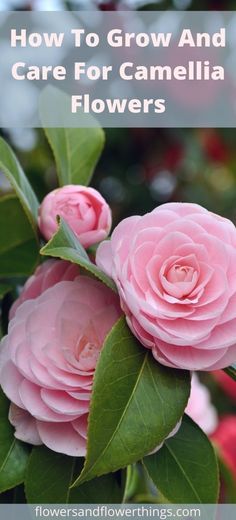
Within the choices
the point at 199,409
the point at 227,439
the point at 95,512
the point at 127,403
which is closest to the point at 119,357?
the point at 127,403

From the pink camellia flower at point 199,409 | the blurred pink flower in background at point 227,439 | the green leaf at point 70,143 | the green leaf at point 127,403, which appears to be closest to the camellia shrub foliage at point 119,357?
the green leaf at point 127,403

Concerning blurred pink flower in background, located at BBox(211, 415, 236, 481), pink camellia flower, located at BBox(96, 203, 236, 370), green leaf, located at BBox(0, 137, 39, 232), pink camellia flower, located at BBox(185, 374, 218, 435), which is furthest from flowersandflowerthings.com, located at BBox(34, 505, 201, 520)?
blurred pink flower in background, located at BBox(211, 415, 236, 481)

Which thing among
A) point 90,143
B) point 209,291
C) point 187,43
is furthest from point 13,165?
point 187,43

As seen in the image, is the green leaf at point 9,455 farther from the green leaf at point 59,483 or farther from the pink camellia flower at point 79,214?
the pink camellia flower at point 79,214

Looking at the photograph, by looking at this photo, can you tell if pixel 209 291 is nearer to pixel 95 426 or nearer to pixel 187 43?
pixel 95 426

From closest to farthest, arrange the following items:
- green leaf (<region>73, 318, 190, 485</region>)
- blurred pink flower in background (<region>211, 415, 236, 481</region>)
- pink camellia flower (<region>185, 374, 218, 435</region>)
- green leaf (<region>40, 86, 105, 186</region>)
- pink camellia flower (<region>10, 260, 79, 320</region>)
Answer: green leaf (<region>73, 318, 190, 485</region>)
pink camellia flower (<region>10, 260, 79, 320</region>)
green leaf (<region>40, 86, 105, 186</region>)
pink camellia flower (<region>185, 374, 218, 435</region>)
blurred pink flower in background (<region>211, 415, 236, 481</region>)

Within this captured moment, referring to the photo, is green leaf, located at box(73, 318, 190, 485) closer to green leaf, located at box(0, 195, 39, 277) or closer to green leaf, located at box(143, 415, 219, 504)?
green leaf, located at box(143, 415, 219, 504)
